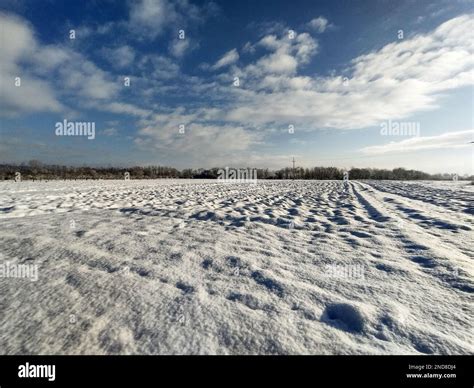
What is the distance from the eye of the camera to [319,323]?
71.1 inches

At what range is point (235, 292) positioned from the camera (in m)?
2.25

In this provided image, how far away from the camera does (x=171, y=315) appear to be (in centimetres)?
188

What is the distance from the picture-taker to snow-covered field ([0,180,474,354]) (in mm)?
1624

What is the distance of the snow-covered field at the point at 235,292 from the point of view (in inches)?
63.9

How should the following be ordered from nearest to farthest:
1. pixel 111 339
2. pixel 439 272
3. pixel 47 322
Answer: pixel 111 339 → pixel 47 322 → pixel 439 272

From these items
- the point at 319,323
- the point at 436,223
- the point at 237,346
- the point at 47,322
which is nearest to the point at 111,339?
the point at 47,322
